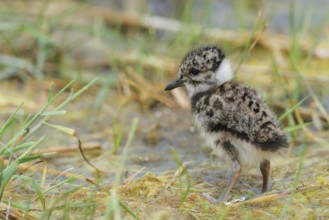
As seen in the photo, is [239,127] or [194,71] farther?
[194,71]

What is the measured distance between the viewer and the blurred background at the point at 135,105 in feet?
10.6

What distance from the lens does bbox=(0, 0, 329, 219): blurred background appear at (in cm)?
322

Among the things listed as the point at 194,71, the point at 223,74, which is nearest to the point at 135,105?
the point at 194,71

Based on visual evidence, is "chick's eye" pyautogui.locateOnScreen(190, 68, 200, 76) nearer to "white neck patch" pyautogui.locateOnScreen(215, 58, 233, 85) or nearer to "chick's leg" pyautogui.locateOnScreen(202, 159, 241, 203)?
"white neck patch" pyautogui.locateOnScreen(215, 58, 233, 85)

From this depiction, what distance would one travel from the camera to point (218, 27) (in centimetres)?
653

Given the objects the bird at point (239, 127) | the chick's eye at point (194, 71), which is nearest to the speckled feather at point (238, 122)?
the bird at point (239, 127)

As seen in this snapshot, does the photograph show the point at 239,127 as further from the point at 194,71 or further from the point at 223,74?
the point at 194,71

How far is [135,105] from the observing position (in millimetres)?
5297

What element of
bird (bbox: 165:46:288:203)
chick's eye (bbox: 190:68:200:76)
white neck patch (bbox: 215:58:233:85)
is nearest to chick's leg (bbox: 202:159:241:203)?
bird (bbox: 165:46:288:203)

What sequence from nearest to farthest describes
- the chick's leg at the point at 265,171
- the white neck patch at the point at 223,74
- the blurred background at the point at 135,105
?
the blurred background at the point at 135,105 < the chick's leg at the point at 265,171 < the white neck patch at the point at 223,74

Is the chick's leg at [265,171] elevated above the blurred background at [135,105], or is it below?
above

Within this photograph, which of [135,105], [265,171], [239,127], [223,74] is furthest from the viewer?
[135,105]

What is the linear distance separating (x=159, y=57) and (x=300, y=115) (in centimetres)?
157

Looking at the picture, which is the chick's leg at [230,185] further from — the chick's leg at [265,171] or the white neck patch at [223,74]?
the white neck patch at [223,74]
